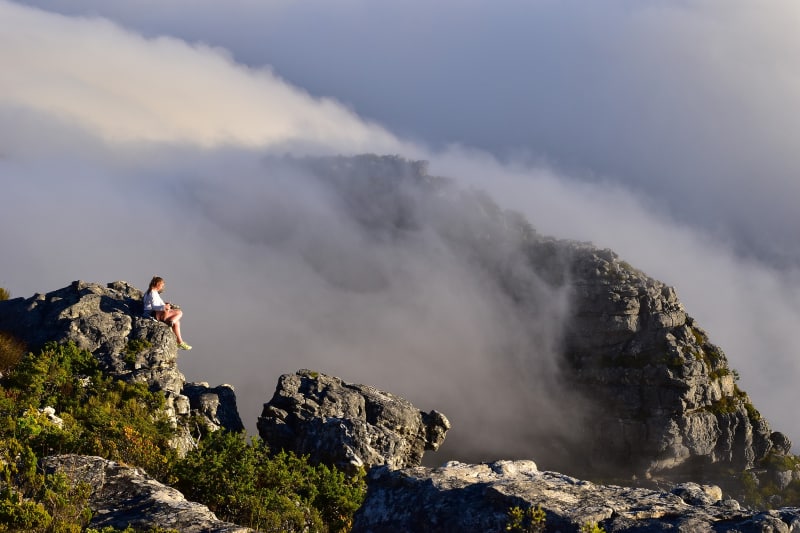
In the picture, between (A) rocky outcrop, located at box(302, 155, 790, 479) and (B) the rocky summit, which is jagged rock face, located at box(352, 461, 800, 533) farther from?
(A) rocky outcrop, located at box(302, 155, 790, 479)

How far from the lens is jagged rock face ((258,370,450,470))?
26484mm

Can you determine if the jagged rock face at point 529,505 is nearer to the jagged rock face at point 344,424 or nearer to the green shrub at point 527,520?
the green shrub at point 527,520

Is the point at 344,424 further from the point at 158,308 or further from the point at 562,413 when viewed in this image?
the point at 562,413

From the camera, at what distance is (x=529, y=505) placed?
10555 mm

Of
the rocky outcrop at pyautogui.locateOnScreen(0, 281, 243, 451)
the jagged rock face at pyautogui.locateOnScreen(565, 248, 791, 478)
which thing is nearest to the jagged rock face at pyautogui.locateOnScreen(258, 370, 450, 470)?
the rocky outcrop at pyautogui.locateOnScreen(0, 281, 243, 451)

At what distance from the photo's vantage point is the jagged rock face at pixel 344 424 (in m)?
26.5

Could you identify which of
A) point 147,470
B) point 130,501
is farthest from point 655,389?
point 130,501

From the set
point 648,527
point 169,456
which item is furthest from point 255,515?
point 648,527

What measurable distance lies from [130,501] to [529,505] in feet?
26.3

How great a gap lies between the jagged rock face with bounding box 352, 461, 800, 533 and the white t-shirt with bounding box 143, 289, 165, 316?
2046 cm

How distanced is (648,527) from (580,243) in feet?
403

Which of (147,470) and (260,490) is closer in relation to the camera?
(260,490)

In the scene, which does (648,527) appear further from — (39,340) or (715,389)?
(715,389)

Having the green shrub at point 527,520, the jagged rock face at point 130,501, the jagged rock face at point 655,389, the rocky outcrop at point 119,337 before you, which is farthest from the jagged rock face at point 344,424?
the jagged rock face at point 655,389
